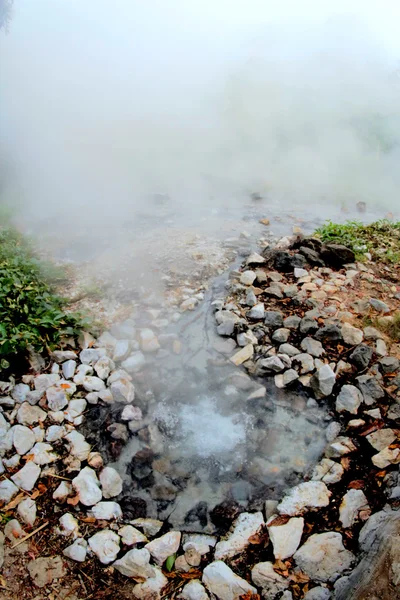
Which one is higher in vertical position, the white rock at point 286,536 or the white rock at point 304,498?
the white rock at point 304,498

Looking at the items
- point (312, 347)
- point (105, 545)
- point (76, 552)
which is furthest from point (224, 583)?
point (312, 347)

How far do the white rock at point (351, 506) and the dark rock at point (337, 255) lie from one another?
1998mm

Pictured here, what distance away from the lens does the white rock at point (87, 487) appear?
170 cm

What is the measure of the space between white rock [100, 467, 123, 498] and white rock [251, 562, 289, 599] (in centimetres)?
67

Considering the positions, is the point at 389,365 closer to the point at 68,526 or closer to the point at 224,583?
the point at 224,583

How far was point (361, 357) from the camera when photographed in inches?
86.4

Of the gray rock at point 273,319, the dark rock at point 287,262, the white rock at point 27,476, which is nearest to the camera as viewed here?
the white rock at point 27,476

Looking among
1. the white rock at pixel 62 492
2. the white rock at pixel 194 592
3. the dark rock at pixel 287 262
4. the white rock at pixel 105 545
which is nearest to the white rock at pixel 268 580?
the white rock at pixel 194 592

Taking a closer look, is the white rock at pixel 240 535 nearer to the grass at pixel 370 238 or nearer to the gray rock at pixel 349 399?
the gray rock at pixel 349 399

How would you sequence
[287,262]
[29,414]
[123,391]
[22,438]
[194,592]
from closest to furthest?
[194,592], [22,438], [29,414], [123,391], [287,262]

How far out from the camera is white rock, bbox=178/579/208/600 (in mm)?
1420

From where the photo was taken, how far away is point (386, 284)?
3.01m

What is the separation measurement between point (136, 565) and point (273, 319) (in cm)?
157

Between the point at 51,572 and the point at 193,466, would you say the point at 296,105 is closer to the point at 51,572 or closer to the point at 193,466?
the point at 193,466
